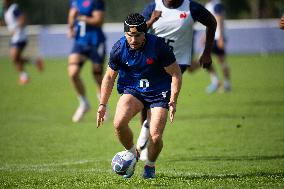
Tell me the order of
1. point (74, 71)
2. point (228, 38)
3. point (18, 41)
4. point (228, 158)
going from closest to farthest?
point (228, 158) → point (74, 71) → point (18, 41) → point (228, 38)

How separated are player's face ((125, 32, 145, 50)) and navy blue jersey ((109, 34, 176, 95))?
0.42 feet

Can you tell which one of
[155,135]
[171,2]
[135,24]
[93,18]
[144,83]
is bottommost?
[155,135]

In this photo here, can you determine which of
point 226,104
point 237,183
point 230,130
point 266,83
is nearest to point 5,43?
point 266,83

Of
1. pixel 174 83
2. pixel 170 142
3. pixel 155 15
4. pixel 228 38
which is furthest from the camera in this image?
pixel 228 38

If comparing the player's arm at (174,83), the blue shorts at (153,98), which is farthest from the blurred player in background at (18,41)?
the player's arm at (174,83)

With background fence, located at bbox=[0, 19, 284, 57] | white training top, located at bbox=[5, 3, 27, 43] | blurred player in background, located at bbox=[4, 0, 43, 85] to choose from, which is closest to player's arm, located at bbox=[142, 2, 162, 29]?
blurred player in background, located at bbox=[4, 0, 43, 85]

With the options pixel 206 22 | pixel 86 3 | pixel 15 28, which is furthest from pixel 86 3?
pixel 15 28

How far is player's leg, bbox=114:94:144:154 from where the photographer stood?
9.78 metres

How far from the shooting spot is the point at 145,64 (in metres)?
9.88

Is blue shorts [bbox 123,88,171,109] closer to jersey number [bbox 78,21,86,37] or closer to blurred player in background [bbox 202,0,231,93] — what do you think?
jersey number [bbox 78,21,86,37]

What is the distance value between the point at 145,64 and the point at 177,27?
1.91m

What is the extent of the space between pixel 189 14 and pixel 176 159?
214 cm

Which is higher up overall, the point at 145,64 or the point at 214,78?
the point at 145,64

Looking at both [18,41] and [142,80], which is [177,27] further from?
[18,41]
